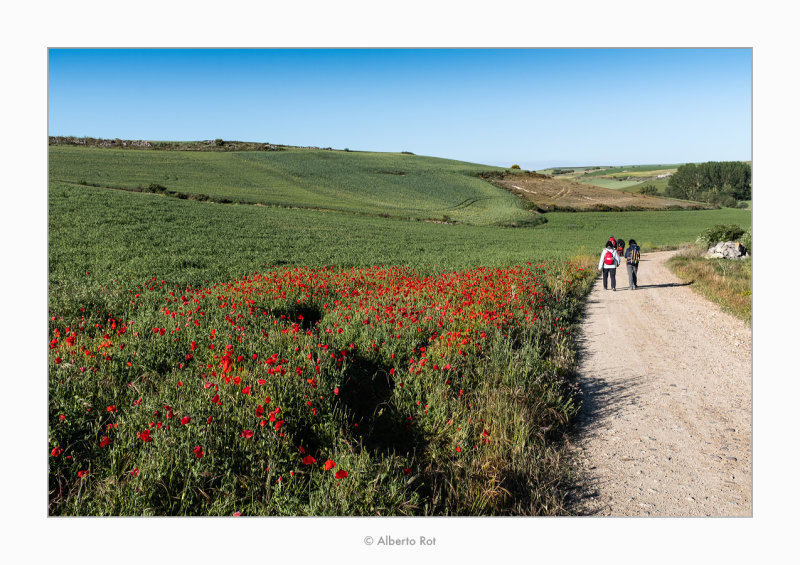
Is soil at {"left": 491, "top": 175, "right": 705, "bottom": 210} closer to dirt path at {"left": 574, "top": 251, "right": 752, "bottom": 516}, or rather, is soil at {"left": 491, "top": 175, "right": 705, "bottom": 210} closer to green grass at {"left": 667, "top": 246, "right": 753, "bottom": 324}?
green grass at {"left": 667, "top": 246, "right": 753, "bottom": 324}

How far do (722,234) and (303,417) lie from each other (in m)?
26.9

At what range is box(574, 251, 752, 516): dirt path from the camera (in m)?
3.59

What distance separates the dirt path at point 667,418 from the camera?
3590 mm

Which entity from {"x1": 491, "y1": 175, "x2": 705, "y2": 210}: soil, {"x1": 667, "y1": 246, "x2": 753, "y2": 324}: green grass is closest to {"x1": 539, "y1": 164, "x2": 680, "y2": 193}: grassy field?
{"x1": 491, "y1": 175, "x2": 705, "y2": 210}: soil

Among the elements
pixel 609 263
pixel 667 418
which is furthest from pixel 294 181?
pixel 667 418

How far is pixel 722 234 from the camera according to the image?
78.3 ft

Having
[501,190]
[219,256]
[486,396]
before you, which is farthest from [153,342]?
[501,190]

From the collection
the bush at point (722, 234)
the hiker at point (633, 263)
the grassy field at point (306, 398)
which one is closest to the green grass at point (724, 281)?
the hiker at point (633, 263)

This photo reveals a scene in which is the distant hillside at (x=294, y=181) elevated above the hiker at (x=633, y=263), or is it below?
above

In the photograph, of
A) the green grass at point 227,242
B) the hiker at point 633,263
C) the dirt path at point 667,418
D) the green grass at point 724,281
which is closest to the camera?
the dirt path at point 667,418

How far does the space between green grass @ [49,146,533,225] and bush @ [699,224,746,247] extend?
22140 mm

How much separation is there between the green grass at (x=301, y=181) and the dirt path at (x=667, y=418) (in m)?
38.2

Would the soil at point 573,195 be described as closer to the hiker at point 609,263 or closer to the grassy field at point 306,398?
the hiker at point 609,263
